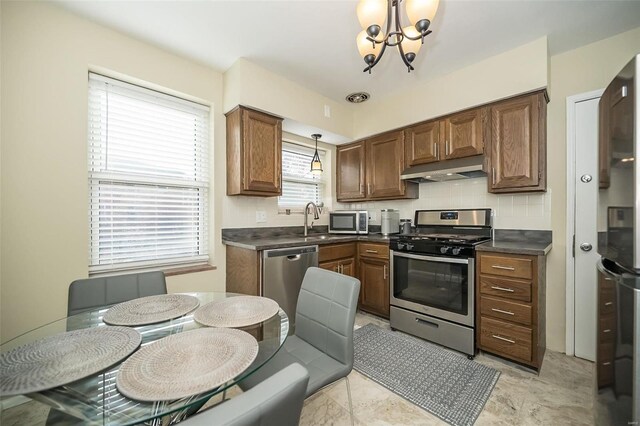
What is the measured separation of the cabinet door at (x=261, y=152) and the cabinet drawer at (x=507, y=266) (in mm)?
2022

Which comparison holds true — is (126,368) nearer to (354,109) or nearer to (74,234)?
(74,234)

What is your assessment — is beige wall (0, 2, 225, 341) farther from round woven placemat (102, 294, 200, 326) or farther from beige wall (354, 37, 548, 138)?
beige wall (354, 37, 548, 138)

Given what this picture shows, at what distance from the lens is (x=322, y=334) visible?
4.65ft

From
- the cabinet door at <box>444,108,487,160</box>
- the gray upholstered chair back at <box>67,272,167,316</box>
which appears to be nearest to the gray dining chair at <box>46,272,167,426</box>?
the gray upholstered chair back at <box>67,272,167,316</box>

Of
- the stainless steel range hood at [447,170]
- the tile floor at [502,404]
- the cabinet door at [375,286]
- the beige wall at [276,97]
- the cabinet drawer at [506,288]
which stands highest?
the beige wall at [276,97]

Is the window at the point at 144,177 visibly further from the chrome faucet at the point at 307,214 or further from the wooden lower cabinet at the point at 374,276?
the wooden lower cabinet at the point at 374,276

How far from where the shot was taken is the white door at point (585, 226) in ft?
7.04

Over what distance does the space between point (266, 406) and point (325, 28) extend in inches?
93.6

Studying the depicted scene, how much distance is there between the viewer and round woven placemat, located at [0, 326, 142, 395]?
73cm

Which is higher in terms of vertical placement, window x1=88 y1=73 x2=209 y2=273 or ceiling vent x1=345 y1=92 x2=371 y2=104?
ceiling vent x1=345 y1=92 x2=371 y2=104

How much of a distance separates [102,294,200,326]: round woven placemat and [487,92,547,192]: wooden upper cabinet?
2.65 m

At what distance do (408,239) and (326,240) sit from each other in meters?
0.84

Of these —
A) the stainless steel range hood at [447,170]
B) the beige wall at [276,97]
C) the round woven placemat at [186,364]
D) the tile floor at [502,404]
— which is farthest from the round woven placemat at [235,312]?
the stainless steel range hood at [447,170]

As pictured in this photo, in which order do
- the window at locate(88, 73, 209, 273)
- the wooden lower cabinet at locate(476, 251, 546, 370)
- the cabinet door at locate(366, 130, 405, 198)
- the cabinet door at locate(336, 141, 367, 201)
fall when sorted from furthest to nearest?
1. the cabinet door at locate(336, 141, 367, 201)
2. the cabinet door at locate(366, 130, 405, 198)
3. the window at locate(88, 73, 209, 273)
4. the wooden lower cabinet at locate(476, 251, 546, 370)
